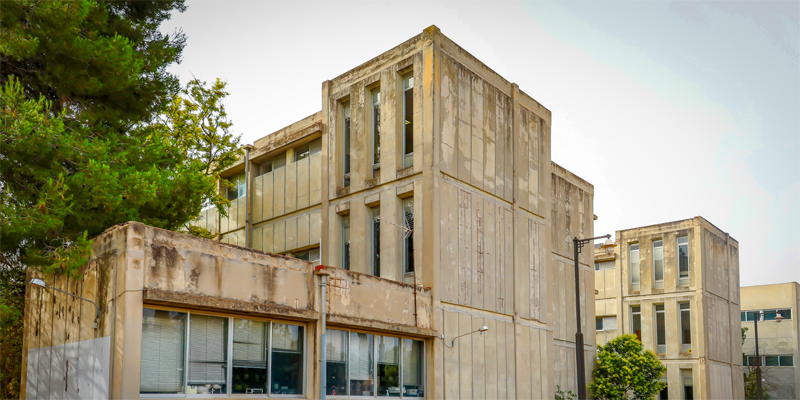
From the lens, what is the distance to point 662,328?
46188 mm

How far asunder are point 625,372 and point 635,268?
13.0 meters

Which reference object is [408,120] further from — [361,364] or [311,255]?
[361,364]

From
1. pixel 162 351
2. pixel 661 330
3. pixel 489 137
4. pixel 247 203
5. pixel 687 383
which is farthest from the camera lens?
pixel 661 330

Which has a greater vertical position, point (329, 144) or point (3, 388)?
point (329, 144)

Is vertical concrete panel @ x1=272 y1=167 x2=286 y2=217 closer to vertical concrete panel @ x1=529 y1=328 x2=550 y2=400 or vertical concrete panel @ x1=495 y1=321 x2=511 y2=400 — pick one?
vertical concrete panel @ x1=495 y1=321 x2=511 y2=400

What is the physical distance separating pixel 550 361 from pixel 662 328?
2022 cm

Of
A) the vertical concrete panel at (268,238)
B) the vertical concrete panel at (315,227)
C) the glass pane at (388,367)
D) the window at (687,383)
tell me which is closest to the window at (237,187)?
the vertical concrete panel at (268,238)

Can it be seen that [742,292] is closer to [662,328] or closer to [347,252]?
[662,328]

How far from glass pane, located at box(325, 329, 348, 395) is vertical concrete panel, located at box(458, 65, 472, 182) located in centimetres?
718

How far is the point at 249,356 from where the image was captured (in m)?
18.1

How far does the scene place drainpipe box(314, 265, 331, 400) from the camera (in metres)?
19.0

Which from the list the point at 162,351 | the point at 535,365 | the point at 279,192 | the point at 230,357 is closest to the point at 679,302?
the point at 535,365

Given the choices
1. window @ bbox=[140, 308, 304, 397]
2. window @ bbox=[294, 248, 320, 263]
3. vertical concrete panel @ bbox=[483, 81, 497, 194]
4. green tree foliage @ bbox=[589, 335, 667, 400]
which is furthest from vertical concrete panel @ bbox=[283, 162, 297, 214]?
green tree foliage @ bbox=[589, 335, 667, 400]

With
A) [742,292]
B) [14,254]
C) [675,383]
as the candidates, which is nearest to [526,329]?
[14,254]
